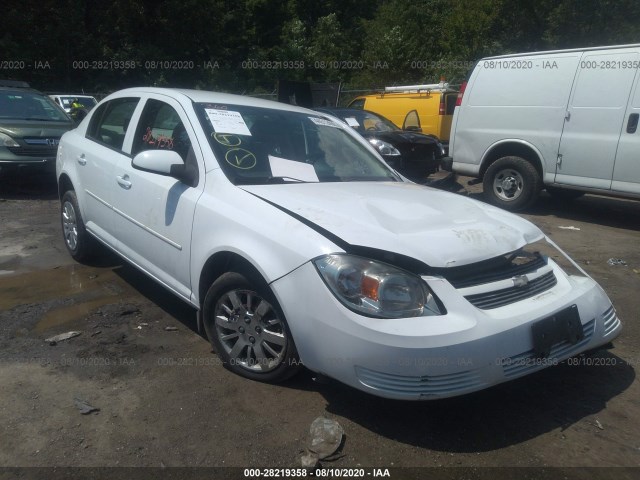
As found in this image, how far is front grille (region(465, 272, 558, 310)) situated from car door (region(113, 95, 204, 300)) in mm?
Result: 1711

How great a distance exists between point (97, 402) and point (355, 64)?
2890 centimetres

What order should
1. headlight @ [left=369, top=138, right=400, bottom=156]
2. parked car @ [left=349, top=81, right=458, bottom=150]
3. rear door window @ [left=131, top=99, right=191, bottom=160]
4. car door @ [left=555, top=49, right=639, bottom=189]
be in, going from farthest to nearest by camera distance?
1. parked car @ [left=349, top=81, right=458, bottom=150]
2. headlight @ [left=369, top=138, right=400, bottom=156]
3. car door @ [left=555, top=49, right=639, bottom=189]
4. rear door window @ [left=131, top=99, right=191, bottom=160]

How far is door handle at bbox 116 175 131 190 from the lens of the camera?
4.17 meters

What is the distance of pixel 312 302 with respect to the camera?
2754 mm

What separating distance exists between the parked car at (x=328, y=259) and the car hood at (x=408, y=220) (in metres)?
0.01

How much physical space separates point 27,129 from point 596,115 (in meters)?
7.90

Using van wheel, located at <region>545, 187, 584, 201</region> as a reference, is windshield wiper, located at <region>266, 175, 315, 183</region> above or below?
above

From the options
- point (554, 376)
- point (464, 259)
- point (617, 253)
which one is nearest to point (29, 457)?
point (464, 259)

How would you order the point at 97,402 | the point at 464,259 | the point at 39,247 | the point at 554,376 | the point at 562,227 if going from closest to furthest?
1. the point at 464,259
2. the point at 97,402
3. the point at 554,376
4. the point at 39,247
5. the point at 562,227

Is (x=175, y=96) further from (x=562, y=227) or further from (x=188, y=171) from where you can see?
(x=562, y=227)

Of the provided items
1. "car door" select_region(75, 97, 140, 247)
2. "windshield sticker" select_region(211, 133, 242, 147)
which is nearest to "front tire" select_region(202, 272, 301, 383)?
"windshield sticker" select_region(211, 133, 242, 147)

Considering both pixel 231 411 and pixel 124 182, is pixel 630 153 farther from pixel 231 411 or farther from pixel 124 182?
pixel 231 411

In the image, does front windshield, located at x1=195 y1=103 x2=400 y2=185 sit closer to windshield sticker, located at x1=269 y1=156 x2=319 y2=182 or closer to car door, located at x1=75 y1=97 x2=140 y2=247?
windshield sticker, located at x1=269 y1=156 x2=319 y2=182

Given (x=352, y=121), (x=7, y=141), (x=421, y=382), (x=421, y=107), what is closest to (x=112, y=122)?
(x=421, y=382)
